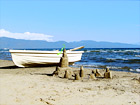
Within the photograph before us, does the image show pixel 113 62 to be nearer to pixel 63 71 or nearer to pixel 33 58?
pixel 33 58

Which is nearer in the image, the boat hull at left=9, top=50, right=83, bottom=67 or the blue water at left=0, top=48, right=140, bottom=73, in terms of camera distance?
the boat hull at left=9, top=50, right=83, bottom=67

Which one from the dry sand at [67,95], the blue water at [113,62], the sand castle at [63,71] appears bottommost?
the blue water at [113,62]

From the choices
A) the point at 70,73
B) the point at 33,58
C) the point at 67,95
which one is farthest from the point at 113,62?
the point at 67,95

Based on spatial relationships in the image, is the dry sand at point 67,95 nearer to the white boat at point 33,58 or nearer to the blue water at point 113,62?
the white boat at point 33,58

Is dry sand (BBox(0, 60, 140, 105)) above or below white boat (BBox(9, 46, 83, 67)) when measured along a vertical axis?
below

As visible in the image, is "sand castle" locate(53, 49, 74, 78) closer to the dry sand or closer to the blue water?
the dry sand

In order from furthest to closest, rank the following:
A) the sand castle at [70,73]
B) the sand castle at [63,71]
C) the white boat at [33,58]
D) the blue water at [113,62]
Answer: the blue water at [113,62] < the white boat at [33,58] < the sand castle at [63,71] < the sand castle at [70,73]

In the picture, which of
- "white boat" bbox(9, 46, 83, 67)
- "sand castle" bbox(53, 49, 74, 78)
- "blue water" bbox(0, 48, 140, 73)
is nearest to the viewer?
"sand castle" bbox(53, 49, 74, 78)

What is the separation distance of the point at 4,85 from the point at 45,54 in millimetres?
7931

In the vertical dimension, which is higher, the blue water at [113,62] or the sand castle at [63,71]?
the sand castle at [63,71]

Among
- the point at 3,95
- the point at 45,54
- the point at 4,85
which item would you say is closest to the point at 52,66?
the point at 45,54

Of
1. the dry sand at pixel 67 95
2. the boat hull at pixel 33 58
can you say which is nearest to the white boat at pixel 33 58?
the boat hull at pixel 33 58

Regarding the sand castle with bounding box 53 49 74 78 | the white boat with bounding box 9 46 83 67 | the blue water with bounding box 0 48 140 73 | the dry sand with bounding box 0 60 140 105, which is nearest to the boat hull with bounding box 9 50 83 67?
the white boat with bounding box 9 46 83 67

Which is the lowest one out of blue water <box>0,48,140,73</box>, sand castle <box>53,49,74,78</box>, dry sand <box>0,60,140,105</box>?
blue water <box>0,48,140,73</box>
